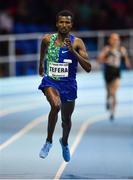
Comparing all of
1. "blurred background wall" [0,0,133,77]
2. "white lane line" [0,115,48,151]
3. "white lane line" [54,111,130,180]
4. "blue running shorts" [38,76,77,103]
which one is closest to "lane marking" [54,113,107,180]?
"white lane line" [54,111,130,180]

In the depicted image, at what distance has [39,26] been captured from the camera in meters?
17.8

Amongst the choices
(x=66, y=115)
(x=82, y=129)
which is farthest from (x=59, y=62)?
(x=82, y=129)

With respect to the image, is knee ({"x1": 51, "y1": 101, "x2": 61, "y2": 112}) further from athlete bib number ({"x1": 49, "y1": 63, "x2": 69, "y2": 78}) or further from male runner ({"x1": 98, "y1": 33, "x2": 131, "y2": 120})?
male runner ({"x1": 98, "y1": 33, "x2": 131, "y2": 120})

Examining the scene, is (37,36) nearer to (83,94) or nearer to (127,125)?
(83,94)

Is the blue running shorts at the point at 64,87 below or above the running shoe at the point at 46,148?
above

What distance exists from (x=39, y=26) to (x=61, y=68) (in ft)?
39.3

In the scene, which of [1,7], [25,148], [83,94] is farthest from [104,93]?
[25,148]

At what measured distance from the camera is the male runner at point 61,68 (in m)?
5.84

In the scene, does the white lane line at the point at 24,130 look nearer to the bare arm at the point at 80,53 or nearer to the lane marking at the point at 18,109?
the lane marking at the point at 18,109

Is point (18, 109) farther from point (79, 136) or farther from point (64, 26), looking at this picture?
point (64, 26)

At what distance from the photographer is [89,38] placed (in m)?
18.5

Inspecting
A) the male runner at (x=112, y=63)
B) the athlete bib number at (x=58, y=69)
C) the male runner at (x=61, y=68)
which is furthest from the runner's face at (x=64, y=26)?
the male runner at (x=112, y=63)

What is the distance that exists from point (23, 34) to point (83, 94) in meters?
2.25

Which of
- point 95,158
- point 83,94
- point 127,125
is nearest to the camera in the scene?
point 95,158
